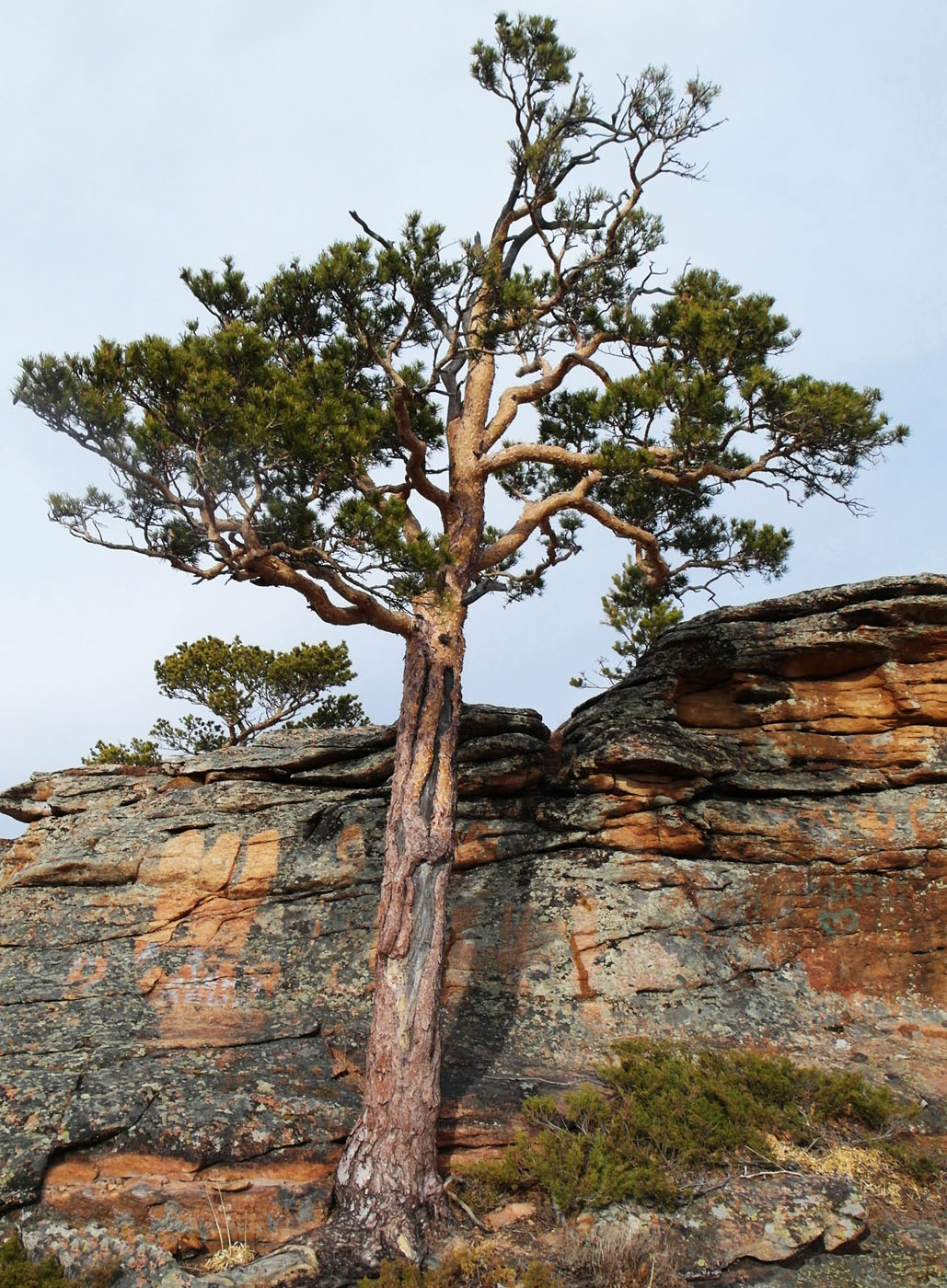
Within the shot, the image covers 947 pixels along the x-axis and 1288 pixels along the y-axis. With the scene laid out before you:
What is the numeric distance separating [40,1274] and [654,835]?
8511 mm

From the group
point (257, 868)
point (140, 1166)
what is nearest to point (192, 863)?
point (257, 868)

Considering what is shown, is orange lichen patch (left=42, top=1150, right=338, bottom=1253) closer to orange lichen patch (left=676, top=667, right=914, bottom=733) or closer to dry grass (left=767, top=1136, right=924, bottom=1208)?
dry grass (left=767, top=1136, right=924, bottom=1208)

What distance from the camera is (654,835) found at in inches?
497

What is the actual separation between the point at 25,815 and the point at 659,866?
9877 mm

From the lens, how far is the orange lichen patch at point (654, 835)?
41.1 feet

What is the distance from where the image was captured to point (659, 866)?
1234 centimetres

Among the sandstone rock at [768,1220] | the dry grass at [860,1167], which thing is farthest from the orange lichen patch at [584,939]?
the sandstone rock at [768,1220]

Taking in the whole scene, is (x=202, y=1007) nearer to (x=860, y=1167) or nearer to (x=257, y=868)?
(x=257, y=868)

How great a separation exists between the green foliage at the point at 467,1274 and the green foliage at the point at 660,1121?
0.77 meters

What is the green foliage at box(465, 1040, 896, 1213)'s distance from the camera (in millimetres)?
7887

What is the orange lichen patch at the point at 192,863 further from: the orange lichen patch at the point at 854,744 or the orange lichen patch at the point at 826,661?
the orange lichen patch at the point at 826,661

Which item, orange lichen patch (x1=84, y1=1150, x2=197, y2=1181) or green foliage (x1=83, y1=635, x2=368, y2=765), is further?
green foliage (x1=83, y1=635, x2=368, y2=765)

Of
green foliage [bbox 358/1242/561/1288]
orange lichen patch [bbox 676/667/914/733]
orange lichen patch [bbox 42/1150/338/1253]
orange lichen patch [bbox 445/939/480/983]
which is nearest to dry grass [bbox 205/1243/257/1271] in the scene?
orange lichen patch [bbox 42/1150/338/1253]

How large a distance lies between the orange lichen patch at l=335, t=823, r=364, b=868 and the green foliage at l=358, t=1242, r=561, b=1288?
19.9 feet
